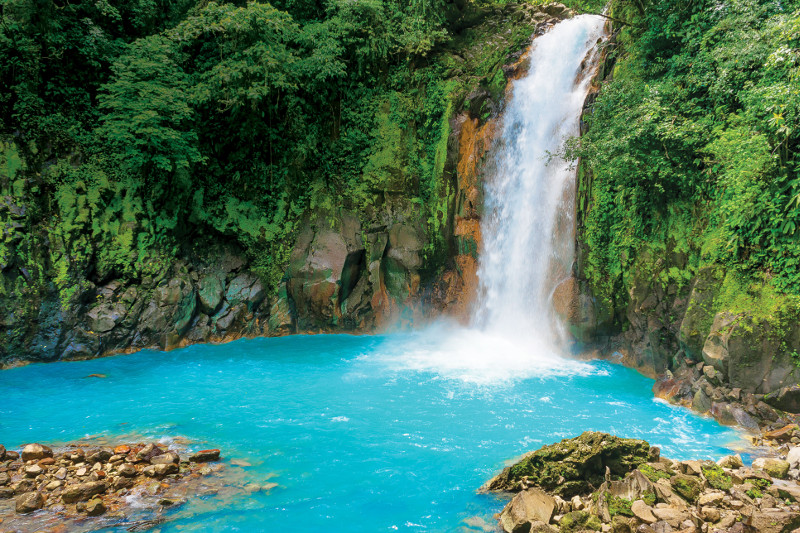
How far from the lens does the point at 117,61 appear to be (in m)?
11.7

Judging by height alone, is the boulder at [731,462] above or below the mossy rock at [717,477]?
below

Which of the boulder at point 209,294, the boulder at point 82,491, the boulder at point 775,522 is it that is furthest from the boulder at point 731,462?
the boulder at point 209,294

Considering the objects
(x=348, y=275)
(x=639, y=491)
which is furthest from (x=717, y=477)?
(x=348, y=275)

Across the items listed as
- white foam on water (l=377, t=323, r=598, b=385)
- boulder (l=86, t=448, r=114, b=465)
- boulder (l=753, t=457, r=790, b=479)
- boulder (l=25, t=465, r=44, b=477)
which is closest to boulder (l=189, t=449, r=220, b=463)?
boulder (l=86, t=448, r=114, b=465)

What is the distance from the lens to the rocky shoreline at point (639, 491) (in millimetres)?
4613

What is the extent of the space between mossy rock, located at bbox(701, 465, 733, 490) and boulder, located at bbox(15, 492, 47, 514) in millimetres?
7866

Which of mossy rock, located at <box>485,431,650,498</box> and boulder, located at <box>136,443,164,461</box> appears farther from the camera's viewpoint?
boulder, located at <box>136,443,164,461</box>

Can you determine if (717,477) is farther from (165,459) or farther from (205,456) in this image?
(165,459)

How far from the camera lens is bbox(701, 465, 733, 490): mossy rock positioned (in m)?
5.20

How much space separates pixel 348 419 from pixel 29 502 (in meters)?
4.40

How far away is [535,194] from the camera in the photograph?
1312 centimetres

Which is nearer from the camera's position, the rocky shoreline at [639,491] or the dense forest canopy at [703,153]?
the rocky shoreline at [639,491]

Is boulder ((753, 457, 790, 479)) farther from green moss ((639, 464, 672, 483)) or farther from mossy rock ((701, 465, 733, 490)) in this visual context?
green moss ((639, 464, 672, 483))

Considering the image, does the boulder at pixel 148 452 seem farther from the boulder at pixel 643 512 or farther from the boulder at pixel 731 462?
the boulder at pixel 731 462
